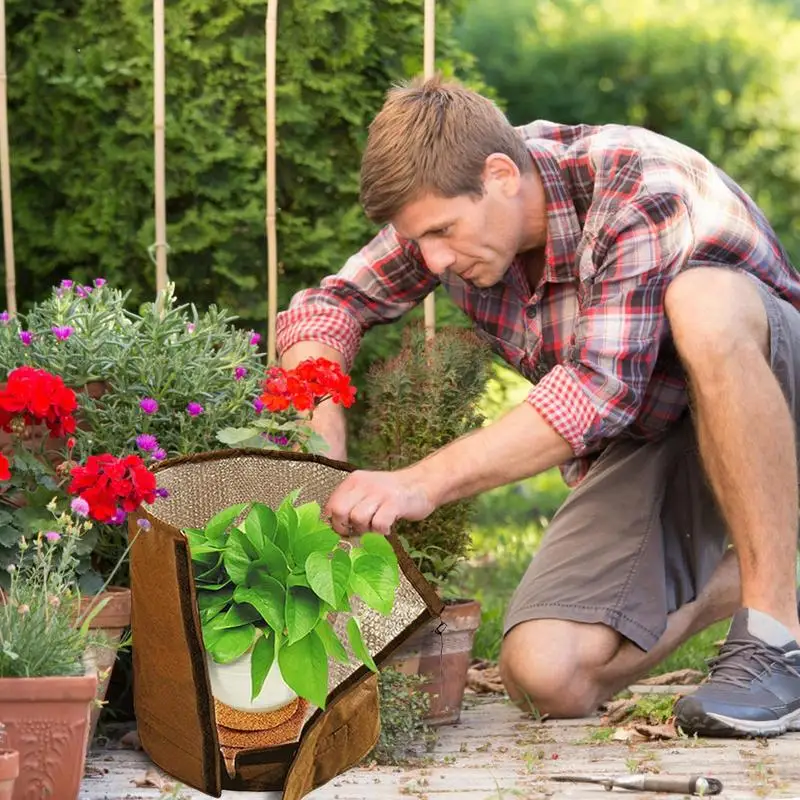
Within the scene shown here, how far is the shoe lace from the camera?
2.71 metres

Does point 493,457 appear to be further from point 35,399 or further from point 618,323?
point 35,399

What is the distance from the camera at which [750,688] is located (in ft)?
8.83

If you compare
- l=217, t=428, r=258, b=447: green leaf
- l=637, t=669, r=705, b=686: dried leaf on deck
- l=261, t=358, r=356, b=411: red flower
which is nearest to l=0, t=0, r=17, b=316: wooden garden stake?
l=217, t=428, r=258, b=447: green leaf

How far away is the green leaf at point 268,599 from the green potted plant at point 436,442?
0.53 meters

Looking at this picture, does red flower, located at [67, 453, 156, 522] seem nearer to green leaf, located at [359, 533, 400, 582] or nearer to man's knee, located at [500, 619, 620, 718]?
green leaf, located at [359, 533, 400, 582]

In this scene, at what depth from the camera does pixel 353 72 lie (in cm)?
379

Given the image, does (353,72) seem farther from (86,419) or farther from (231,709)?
(231,709)

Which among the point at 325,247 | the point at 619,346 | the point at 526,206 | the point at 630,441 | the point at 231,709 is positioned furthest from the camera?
the point at 325,247

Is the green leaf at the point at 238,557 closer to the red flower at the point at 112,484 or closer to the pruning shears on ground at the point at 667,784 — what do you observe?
the red flower at the point at 112,484

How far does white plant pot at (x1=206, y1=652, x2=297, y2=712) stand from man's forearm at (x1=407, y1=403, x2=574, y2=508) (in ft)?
1.30

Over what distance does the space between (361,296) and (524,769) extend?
3.78ft

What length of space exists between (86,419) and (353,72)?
1416mm

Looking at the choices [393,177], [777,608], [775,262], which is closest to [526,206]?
[393,177]

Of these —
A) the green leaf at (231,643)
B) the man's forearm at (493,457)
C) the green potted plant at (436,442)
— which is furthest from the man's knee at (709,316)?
the green leaf at (231,643)
